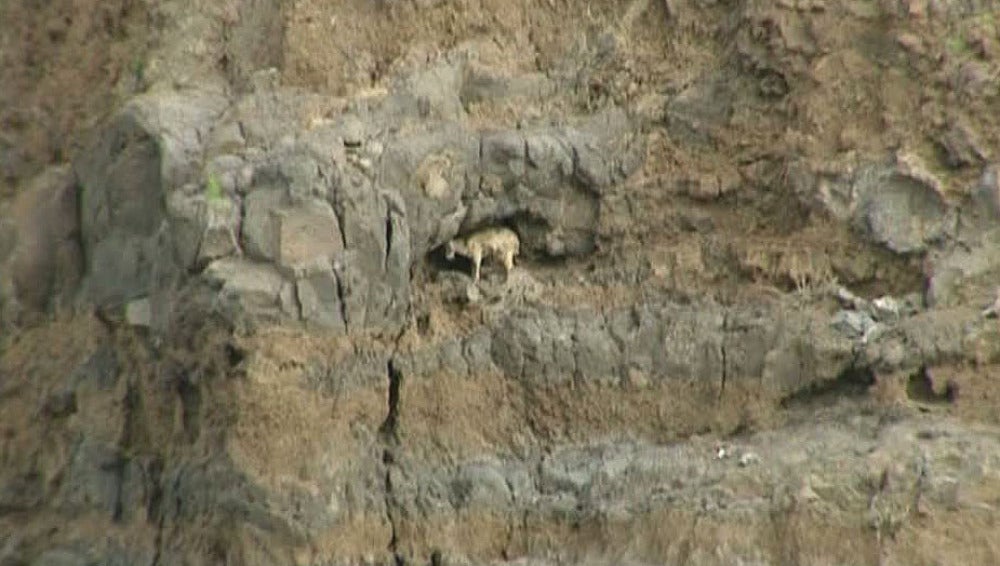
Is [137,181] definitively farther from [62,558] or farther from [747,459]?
[747,459]

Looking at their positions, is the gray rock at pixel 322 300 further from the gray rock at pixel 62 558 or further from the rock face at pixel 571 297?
the gray rock at pixel 62 558

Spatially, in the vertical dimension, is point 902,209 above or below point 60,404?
above

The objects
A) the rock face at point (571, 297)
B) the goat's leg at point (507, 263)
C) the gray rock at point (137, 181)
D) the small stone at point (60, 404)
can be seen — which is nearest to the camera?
the rock face at point (571, 297)

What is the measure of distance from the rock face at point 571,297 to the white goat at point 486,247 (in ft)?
0.15

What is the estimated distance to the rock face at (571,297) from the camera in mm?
9094

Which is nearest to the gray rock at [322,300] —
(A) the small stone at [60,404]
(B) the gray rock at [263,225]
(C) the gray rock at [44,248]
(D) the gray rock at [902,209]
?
(B) the gray rock at [263,225]

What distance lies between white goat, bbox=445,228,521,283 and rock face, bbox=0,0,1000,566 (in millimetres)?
46

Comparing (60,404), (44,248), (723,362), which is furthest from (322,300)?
(44,248)

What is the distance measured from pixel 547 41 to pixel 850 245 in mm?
1495

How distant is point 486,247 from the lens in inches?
387

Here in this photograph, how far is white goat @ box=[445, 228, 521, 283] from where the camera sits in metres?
9.80

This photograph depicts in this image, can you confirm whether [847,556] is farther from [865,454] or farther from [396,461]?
[396,461]

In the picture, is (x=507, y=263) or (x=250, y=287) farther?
(x=507, y=263)

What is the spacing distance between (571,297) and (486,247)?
0.38 m
